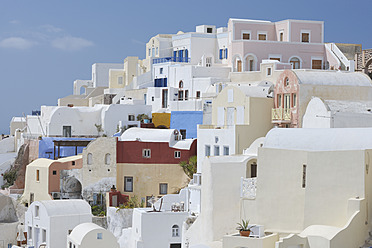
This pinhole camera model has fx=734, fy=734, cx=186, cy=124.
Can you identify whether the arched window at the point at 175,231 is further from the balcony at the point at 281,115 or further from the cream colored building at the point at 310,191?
the balcony at the point at 281,115

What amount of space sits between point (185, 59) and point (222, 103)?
16567 mm

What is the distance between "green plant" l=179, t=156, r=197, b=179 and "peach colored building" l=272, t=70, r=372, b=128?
6343 millimetres

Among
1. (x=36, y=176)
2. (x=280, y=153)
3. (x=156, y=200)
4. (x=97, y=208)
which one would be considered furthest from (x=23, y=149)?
(x=280, y=153)

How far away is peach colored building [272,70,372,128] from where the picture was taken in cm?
3272

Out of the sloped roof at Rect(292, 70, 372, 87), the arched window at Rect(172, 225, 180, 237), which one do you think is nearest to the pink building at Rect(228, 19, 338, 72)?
the sloped roof at Rect(292, 70, 372, 87)

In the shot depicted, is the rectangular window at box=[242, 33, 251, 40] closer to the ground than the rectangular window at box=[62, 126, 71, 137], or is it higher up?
higher up

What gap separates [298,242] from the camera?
2398 cm

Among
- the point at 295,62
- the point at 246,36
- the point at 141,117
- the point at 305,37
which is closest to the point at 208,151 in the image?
the point at 141,117

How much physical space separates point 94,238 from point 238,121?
8.77 m

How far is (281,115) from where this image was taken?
33.6 m

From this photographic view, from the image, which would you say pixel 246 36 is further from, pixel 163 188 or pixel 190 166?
pixel 163 188

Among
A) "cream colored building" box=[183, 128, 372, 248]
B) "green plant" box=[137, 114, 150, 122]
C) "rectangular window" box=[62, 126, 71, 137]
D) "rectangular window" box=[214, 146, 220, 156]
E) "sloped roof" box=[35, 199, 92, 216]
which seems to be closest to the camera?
"cream colored building" box=[183, 128, 372, 248]

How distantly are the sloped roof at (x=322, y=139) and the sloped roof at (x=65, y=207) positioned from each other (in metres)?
14.1

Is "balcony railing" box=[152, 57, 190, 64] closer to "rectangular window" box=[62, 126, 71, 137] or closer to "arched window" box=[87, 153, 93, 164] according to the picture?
"rectangular window" box=[62, 126, 71, 137]
